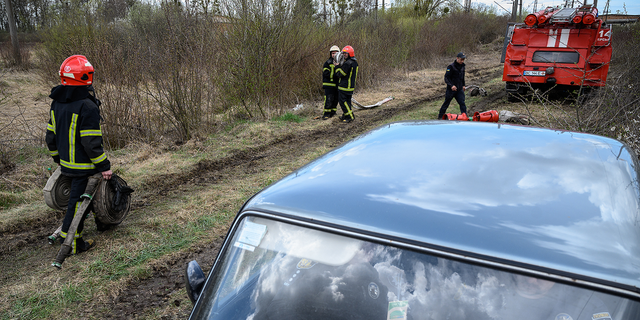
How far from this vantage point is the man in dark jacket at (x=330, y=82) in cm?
1052

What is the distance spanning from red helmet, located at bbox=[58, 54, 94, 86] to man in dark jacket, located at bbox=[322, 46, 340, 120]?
719 centimetres

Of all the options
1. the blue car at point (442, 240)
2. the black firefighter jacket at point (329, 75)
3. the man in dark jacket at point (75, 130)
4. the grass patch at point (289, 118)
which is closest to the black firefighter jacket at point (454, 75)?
the black firefighter jacket at point (329, 75)

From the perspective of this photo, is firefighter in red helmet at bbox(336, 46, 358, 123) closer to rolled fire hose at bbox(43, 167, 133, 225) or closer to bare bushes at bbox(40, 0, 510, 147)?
bare bushes at bbox(40, 0, 510, 147)

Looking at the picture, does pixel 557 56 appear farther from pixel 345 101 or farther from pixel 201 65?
pixel 201 65

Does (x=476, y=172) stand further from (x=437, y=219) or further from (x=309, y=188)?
(x=309, y=188)

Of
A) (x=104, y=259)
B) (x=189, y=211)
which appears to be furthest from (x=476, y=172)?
(x=189, y=211)

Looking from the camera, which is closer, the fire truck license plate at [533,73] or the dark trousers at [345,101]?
the dark trousers at [345,101]

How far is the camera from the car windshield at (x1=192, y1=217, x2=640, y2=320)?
1.20 metres

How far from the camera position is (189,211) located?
5.04m

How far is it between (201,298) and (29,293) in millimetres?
2755

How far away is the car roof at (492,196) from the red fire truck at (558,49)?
9485 millimetres

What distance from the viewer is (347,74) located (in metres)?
10.3

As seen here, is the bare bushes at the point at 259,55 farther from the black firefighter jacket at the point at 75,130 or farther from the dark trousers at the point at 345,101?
the black firefighter jacket at the point at 75,130

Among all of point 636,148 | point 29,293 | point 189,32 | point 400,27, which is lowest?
point 29,293
